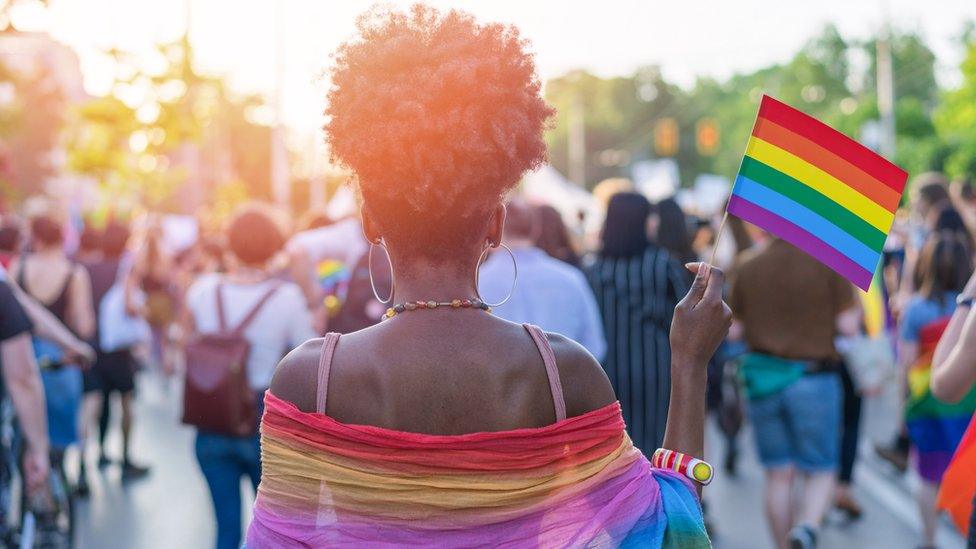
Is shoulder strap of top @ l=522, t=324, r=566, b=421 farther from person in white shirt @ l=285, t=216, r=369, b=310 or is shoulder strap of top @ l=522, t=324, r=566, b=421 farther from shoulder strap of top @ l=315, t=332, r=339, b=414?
person in white shirt @ l=285, t=216, r=369, b=310

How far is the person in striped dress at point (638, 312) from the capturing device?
6.63 meters

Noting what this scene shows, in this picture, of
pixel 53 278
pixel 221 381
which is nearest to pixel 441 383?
pixel 221 381

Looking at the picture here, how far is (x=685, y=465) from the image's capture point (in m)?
2.59

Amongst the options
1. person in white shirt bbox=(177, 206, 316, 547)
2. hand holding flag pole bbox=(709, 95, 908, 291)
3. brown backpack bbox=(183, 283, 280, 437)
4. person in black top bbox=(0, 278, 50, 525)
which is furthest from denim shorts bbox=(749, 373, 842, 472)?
hand holding flag pole bbox=(709, 95, 908, 291)

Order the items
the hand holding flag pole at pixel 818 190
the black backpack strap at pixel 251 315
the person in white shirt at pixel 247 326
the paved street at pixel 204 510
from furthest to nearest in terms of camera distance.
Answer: the paved street at pixel 204 510 → the black backpack strap at pixel 251 315 → the person in white shirt at pixel 247 326 → the hand holding flag pole at pixel 818 190

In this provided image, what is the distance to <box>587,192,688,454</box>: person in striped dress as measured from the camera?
663 centimetres

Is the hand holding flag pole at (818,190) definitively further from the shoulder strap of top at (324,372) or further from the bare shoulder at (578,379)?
the shoulder strap of top at (324,372)

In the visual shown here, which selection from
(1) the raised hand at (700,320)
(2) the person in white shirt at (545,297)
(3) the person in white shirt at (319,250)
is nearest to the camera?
(1) the raised hand at (700,320)

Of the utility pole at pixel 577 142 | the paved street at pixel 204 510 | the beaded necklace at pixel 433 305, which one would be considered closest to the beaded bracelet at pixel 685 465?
the beaded necklace at pixel 433 305

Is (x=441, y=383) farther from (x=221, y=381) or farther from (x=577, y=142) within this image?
(x=577, y=142)

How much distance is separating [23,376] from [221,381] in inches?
35.5

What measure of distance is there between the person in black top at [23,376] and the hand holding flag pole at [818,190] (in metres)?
3.20

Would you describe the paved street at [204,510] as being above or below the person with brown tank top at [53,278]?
below

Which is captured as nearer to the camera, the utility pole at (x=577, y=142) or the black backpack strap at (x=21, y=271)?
the black backpack strap at (x=21, y=271)
